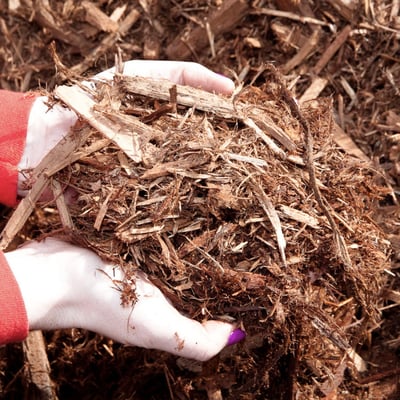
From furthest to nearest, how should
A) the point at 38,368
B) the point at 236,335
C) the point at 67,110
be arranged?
the point at 38,368 < the point at 67,110 < the point at 236,335

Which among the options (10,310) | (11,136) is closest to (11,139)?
(11,136)

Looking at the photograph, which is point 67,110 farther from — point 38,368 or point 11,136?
point 38,368

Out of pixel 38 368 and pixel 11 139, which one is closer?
pixel 11 139

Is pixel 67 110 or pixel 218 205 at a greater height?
pixel 67 110

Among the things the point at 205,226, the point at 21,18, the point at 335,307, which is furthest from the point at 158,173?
the point at 21,18

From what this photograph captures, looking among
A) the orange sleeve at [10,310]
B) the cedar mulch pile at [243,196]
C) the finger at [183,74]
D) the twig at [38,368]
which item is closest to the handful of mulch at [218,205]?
the cedar mulch pile at [243,196]

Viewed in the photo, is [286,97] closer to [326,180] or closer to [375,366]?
[326,180]

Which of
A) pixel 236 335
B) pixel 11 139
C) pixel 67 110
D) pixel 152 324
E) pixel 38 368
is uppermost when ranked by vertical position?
pixel 67 110
